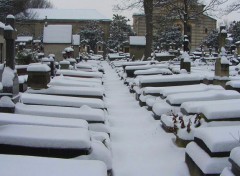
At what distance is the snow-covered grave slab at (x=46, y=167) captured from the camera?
16.5 ft

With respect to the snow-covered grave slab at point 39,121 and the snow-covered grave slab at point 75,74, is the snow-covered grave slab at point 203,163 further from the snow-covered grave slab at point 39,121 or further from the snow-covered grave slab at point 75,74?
the snow-covered grave slab at point 75,74

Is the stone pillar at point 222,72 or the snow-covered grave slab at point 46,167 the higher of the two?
the stone pillar at point 222,72

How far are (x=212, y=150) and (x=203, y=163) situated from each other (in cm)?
25

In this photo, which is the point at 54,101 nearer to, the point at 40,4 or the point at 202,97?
the point at 202,97

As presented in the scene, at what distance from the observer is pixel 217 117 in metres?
8.29

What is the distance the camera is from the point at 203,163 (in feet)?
20.4

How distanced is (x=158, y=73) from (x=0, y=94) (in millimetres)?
10496

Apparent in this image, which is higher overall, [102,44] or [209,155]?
[102,44]

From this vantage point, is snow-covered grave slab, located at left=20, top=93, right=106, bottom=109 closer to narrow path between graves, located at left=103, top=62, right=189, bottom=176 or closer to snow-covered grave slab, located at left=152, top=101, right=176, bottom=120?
narrow path between graves, located at left=103, top=62, right=189, bottom=176

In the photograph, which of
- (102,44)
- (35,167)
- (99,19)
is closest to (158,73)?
(35,167)

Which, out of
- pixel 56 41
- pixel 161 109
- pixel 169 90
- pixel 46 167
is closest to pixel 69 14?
pixel 56 41

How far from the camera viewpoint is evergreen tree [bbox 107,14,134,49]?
210 ft

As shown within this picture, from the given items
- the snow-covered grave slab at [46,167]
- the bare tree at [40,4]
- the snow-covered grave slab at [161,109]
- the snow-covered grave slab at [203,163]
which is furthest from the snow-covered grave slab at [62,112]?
the bare tree at [40,4]

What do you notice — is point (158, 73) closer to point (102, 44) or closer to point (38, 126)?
point (38, 126)
